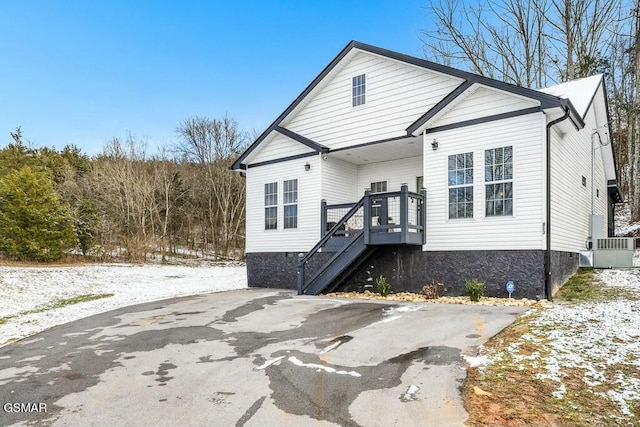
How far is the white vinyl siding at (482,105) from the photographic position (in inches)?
353

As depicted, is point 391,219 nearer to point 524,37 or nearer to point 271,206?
point 271,206

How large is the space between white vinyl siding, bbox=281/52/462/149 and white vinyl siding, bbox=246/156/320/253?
1.18m

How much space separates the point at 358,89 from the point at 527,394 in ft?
32.8

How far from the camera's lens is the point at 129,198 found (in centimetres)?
2538

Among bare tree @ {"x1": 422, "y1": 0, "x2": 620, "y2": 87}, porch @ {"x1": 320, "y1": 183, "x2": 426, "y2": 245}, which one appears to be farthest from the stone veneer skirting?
bare tree @ {"x1": 422, "y1": 0, "x2": 620, "y2": 87}

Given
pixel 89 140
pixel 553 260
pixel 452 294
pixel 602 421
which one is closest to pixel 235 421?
pixel 602 421

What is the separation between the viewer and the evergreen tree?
18.7 metres

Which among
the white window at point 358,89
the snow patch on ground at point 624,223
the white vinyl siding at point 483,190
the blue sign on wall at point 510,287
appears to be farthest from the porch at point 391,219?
the snow patch on ground at point 624,223

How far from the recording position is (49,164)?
3027 cm

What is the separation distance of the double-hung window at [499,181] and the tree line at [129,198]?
64.6ft

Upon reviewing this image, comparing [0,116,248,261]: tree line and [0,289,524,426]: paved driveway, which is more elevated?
[0,116,248,261]: tree line

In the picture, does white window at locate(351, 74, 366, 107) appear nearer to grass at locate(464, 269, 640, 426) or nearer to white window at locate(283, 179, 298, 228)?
white window at locate(283, 179, 298, 228)

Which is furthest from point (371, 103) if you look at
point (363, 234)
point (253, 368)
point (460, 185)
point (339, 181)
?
point (253, 368)

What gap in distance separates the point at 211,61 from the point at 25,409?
82.1ft
